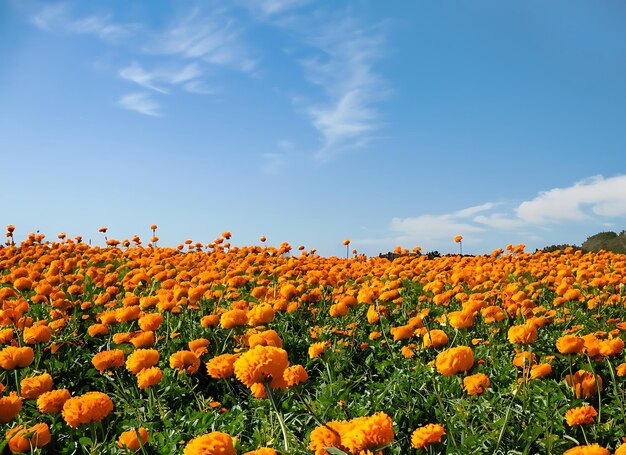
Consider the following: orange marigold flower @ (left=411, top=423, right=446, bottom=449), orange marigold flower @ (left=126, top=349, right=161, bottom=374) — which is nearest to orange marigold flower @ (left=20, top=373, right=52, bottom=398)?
orange marigold flower @ (left=126, top=349, right=161, bottom=374)

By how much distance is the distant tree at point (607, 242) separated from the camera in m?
15.6

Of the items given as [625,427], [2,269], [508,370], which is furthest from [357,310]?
[2,269]

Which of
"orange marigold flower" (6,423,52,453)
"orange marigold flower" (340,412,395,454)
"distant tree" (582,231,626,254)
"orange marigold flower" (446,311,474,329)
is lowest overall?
"orange marigold flower" (6,423,52,453)

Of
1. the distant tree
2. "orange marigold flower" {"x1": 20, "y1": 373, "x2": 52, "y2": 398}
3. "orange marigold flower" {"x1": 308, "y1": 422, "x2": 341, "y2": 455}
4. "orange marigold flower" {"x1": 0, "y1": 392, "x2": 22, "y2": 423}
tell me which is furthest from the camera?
the distant tree

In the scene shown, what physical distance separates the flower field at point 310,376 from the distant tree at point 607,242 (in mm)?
10114

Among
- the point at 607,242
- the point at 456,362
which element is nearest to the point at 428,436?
the point at 456,362

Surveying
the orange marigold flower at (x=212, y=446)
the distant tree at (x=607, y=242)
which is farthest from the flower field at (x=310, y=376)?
the distant tree at (x=607, y=242)

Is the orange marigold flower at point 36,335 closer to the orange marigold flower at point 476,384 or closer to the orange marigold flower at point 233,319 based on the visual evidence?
the orange marigold flower at point 233,319

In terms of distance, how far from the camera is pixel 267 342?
2.86m

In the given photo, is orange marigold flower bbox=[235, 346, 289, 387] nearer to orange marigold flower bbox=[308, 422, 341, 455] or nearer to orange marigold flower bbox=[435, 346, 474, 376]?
orange marigold flower bbox=[308, 422, 341, 455]

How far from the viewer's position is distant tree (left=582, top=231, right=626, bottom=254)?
51.2 feet

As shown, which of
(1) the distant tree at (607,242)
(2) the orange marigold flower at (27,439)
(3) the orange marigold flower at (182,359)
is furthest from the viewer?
(1) the distant tree at (607,242)

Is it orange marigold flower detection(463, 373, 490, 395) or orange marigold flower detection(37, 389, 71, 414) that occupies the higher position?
orange marigold flower detection(463, 373, 490, 395)

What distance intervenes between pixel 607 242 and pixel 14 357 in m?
16.5
